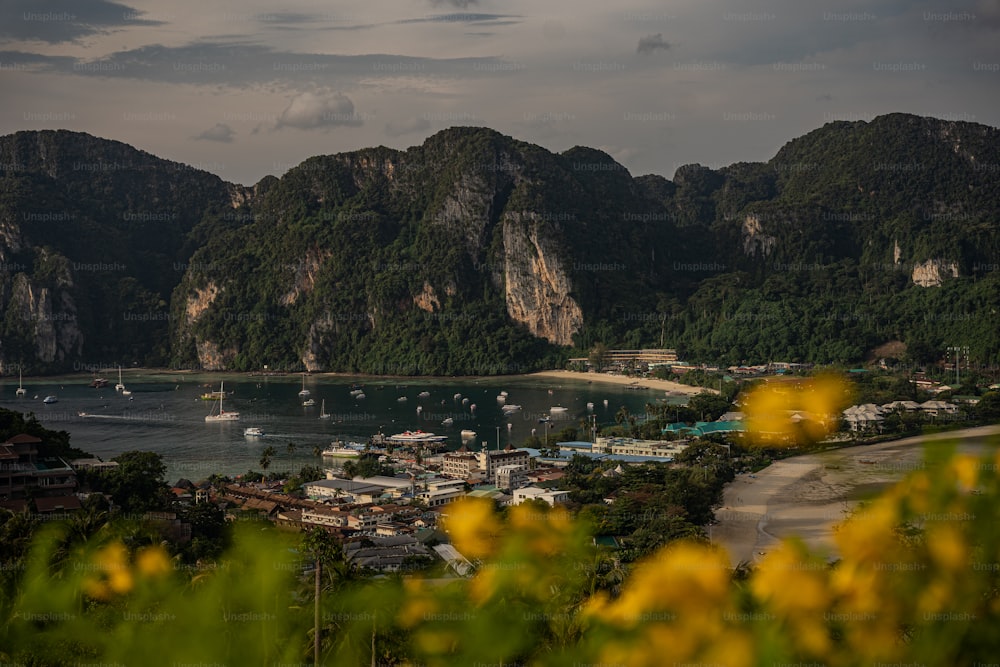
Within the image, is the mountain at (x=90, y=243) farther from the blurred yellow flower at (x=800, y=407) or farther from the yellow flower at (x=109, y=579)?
the blurred yellow flower at (x=800, y=407)

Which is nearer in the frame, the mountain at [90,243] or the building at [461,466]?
the building at [461,466]

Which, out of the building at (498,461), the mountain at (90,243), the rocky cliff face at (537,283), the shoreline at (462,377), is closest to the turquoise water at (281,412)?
the shoreline at (462,377)

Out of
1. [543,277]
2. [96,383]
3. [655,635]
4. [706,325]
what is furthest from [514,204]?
[655,635]

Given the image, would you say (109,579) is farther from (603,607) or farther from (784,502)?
(784,502)

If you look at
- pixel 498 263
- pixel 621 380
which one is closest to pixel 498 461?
pixel 621 380

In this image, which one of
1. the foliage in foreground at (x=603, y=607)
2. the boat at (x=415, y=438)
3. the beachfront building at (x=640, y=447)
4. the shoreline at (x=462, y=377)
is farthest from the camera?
the shoreline at (x=462, y=377)

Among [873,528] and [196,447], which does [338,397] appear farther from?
[873,528]

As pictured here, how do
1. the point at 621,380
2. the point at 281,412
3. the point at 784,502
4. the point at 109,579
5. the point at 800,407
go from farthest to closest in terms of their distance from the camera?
1. the point at 621,380
2. the point at 281,412
3. the point at 784,502
4. the point at 109,579
5. the point at 800,407
